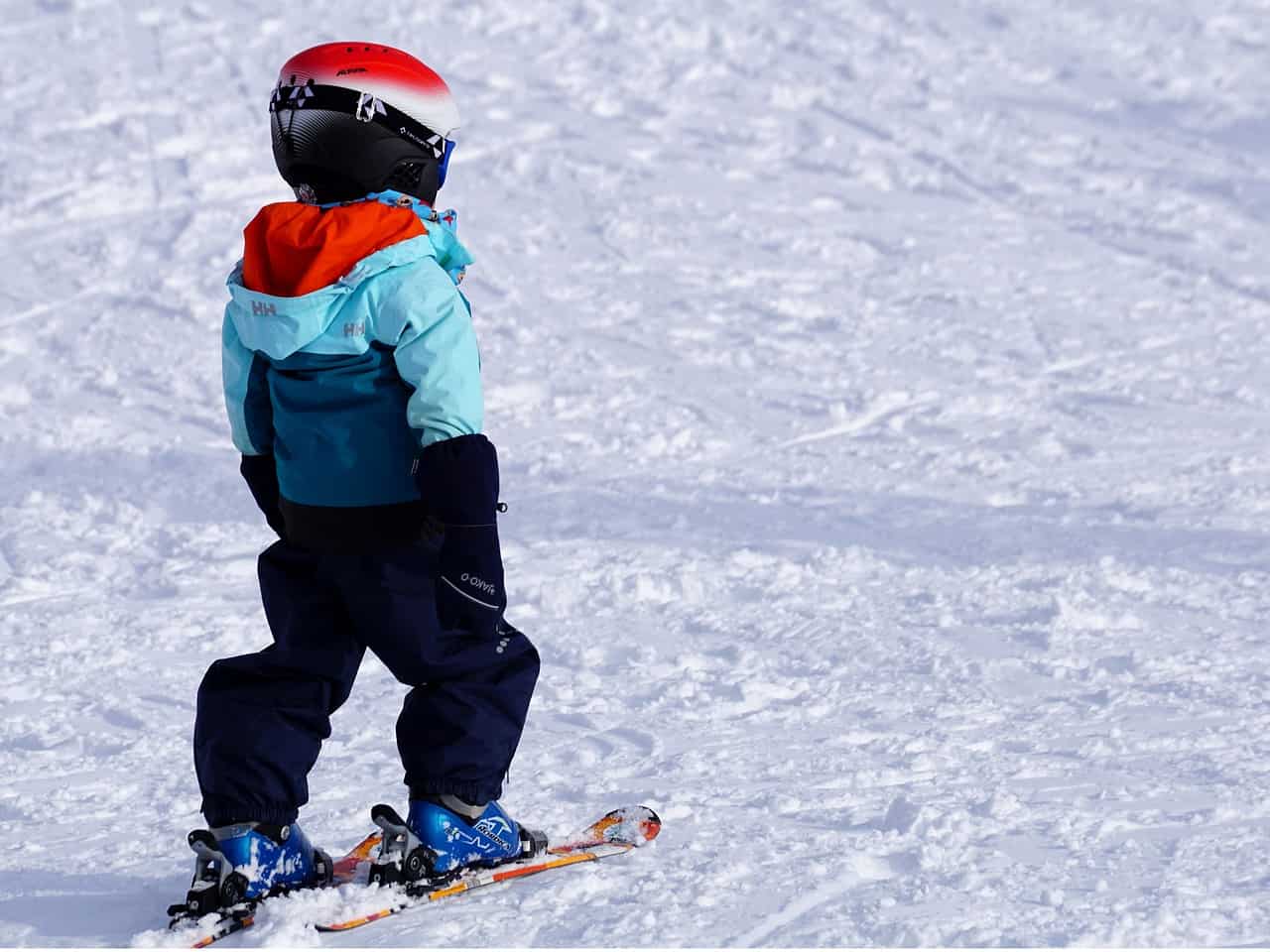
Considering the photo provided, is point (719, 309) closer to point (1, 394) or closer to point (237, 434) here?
point (1, 394)

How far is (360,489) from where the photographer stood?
289 centimetres

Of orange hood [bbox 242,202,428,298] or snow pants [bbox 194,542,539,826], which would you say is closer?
orange hood [bbox 242,202,428,298]

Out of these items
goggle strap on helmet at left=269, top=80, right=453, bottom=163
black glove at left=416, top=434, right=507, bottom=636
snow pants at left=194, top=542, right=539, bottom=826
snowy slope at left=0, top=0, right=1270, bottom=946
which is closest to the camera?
black glove at left=416, top=434, right=507, bottom=636

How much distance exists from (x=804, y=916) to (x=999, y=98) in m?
11.1

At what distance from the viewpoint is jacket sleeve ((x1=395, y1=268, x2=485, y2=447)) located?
274 centimetres

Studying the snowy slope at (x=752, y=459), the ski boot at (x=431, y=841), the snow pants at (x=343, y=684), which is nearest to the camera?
the snow pants at (x=343, y=684)

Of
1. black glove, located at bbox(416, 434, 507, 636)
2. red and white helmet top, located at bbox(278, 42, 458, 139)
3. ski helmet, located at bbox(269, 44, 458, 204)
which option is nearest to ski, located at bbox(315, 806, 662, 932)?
black glove, located at bbox(416, 434, 507, 636)

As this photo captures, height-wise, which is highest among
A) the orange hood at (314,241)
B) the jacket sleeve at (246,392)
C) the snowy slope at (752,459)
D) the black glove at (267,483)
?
the orange hood at (314,241)

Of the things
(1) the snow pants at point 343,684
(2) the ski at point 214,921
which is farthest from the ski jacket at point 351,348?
(2) the ski at point 214,921

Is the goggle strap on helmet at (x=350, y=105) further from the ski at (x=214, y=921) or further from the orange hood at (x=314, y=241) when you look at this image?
the ski at (x=214, y=921)

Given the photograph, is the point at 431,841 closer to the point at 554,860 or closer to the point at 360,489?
the point at 554,860

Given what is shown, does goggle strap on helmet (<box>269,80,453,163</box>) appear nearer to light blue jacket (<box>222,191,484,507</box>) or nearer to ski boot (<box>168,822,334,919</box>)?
light blue jacket (<box>222,191,484,507</box>)

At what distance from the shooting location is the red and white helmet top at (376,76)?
2.85 m

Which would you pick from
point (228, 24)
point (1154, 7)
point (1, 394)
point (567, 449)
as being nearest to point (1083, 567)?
point (567, 449)
